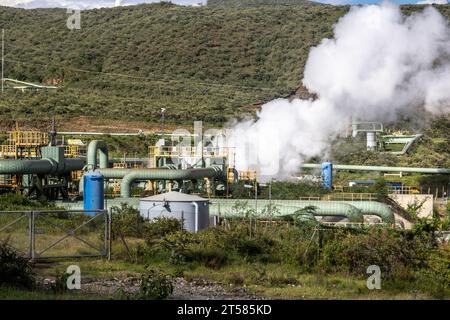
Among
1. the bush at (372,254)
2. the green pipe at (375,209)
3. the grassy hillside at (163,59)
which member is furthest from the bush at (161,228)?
the grassy hillside at (163,59)

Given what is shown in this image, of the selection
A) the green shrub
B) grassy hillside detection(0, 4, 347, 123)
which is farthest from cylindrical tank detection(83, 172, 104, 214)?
grassy hillside detection(0, 4, 347, 123)

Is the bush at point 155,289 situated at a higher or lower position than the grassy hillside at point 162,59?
lower

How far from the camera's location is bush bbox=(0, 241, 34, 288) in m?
17.4

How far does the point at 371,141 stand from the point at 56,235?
4978cm

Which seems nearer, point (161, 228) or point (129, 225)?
point (161, 228)

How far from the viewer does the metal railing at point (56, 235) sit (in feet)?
69.4

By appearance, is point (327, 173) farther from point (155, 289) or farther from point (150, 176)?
point (155, 289)

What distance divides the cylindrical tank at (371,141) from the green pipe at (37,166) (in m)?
33.1

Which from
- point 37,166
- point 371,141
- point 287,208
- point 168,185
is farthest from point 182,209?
point 371,141

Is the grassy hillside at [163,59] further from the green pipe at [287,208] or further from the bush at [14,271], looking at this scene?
the bush at [14,271]

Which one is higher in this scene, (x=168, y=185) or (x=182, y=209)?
(x=168, y=185)

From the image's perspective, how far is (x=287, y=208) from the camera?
33.0 meters
